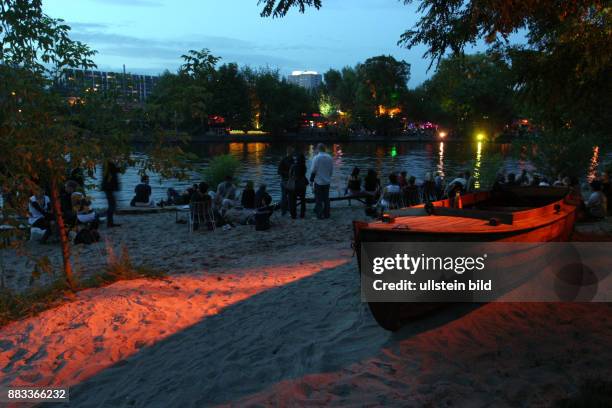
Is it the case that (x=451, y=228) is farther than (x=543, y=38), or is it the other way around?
(x=543, y=38)

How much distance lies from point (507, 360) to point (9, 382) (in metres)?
5.02

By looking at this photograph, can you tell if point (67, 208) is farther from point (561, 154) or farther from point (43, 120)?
point (561, 154)

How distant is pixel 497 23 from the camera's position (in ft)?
19.0

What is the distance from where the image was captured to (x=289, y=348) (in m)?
5.32

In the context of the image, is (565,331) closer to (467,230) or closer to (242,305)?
(467,230)

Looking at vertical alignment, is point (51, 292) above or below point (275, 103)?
below

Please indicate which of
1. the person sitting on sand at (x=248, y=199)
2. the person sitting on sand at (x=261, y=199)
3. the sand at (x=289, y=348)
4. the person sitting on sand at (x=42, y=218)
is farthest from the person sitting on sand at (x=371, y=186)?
the person sitting on sand at (x=42, y=218)

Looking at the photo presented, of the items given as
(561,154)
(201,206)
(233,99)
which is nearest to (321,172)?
(201,206)

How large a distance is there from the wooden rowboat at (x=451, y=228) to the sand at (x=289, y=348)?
0.93 feet

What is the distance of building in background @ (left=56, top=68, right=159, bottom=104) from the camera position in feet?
22.9

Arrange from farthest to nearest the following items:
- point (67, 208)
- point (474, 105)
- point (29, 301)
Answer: point (474, 105) < point (67, 208) < point (29, 301)

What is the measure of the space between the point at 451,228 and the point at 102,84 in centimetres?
540

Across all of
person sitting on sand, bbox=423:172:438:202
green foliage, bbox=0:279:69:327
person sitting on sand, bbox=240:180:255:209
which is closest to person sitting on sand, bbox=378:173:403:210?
person sitting on sand, bbox=423:172:438:202

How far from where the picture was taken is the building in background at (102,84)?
698 cm
